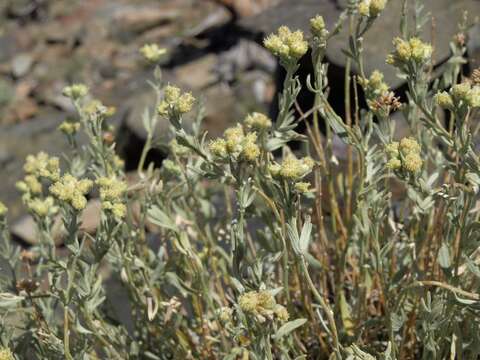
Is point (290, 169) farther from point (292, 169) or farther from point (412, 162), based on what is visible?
point (412, 162)

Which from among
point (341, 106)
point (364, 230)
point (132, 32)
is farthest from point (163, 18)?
point (364, 230)

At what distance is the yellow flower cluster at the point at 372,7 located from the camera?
1.57m

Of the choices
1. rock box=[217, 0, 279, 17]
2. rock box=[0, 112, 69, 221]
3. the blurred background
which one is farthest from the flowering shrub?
rock box=[217, 0, 279, 17]

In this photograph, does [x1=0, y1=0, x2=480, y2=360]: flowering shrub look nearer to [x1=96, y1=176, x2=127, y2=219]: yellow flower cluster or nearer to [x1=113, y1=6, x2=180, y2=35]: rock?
[x1=96, y1=176, x2=127, y2=219]: yellow flower cluster

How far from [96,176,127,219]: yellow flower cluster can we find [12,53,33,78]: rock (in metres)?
6.07

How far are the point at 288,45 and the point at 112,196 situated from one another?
0.52 m

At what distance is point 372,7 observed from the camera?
159 centimetres

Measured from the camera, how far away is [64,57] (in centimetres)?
755

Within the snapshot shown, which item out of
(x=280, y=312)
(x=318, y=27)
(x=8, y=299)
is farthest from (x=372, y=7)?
(x=8, y=299)

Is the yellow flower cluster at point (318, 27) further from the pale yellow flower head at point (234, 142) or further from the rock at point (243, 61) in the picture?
the rock at point (243, 61)

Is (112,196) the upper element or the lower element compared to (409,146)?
lower

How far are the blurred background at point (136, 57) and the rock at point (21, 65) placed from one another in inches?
0.4

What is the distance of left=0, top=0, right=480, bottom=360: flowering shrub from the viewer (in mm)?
1476

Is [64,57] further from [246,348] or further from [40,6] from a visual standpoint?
[246,348]
